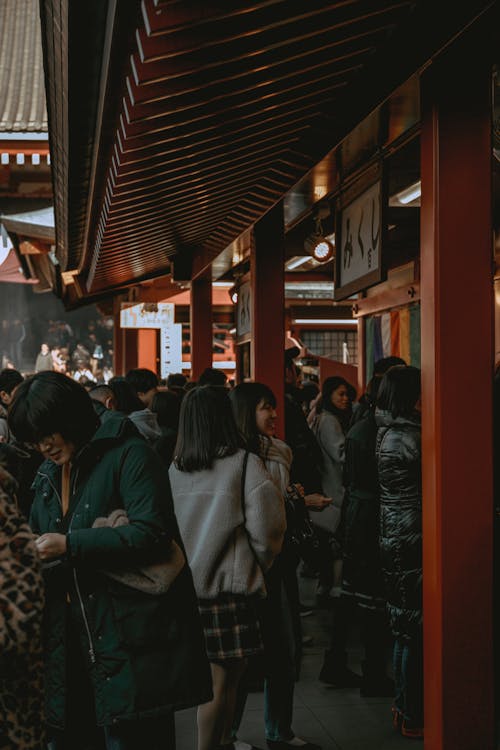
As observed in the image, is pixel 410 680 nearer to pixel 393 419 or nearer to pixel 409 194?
pixel 393 419

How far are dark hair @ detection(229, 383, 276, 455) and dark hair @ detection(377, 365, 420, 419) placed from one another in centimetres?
62

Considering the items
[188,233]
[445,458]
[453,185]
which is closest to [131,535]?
[445,458]

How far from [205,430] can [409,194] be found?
5056 millimetres

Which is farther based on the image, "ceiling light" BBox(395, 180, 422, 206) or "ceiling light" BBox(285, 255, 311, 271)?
"ceiling light" BBox(285, 255, 311, 271)

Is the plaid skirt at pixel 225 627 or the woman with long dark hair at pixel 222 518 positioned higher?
the woman with long dark hair at pixel 222 518

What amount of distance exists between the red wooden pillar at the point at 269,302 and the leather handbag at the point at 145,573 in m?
4.48

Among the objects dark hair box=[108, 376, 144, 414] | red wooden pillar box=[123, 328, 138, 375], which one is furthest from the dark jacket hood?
red wooden pillar box=[123, 328, 138, 375]

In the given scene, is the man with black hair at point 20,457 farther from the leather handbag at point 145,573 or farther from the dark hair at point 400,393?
the dark hair at point 400,393

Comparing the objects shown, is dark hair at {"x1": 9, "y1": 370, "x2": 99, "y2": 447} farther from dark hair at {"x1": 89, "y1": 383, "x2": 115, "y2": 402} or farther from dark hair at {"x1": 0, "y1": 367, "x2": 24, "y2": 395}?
dark hair at {"x1": 89, "y1": 383, "x2": 115, "y2": 402}

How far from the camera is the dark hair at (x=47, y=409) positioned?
291 centimetres

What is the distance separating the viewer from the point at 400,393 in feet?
15.1

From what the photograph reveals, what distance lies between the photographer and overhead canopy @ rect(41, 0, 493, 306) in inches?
116

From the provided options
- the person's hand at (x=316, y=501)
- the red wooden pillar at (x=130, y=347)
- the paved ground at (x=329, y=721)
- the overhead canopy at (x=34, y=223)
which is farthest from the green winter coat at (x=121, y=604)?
the red wooden pillar at (x=130, y=347)

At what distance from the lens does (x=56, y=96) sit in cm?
428
